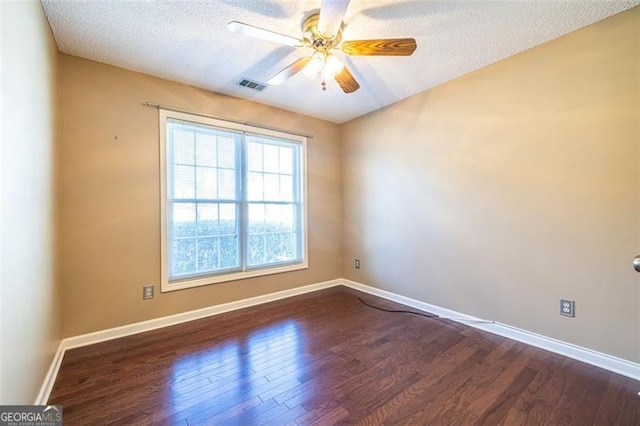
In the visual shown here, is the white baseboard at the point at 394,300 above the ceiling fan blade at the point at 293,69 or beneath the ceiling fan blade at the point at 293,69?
beneath

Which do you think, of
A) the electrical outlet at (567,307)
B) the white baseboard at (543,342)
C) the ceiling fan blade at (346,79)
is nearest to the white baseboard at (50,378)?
the ceiling fan blade at (346,79)

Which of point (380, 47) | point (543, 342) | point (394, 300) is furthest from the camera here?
point (394, 300)

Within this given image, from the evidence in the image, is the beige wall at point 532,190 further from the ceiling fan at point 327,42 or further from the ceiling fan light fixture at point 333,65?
the ceiling fan light fixture at point 333,65

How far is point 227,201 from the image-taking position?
10.5ft

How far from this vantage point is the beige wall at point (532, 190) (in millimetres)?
1918

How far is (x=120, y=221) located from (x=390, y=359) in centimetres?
268

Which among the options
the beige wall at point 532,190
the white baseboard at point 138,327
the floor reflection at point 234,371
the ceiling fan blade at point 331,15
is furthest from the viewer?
the beige wall at point 532,190

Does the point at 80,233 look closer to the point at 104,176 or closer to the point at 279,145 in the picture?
the point at 104,176

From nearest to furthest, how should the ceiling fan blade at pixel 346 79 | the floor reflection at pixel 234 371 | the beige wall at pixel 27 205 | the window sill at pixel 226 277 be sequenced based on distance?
the beige wall at pixel 27 205 → the floor reflection at pixel 234 371 → the ceiling fan blade at pixel 346 79 → the window sill at pixel 226 277

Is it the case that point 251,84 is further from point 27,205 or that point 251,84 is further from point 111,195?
point 27,205

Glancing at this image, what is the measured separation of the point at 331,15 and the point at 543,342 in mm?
2949

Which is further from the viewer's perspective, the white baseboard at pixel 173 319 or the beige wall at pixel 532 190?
the white baseboard at pixel 173 319

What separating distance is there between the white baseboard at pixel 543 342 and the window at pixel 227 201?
5.98ft

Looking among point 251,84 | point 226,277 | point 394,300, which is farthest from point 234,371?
point 251,84
